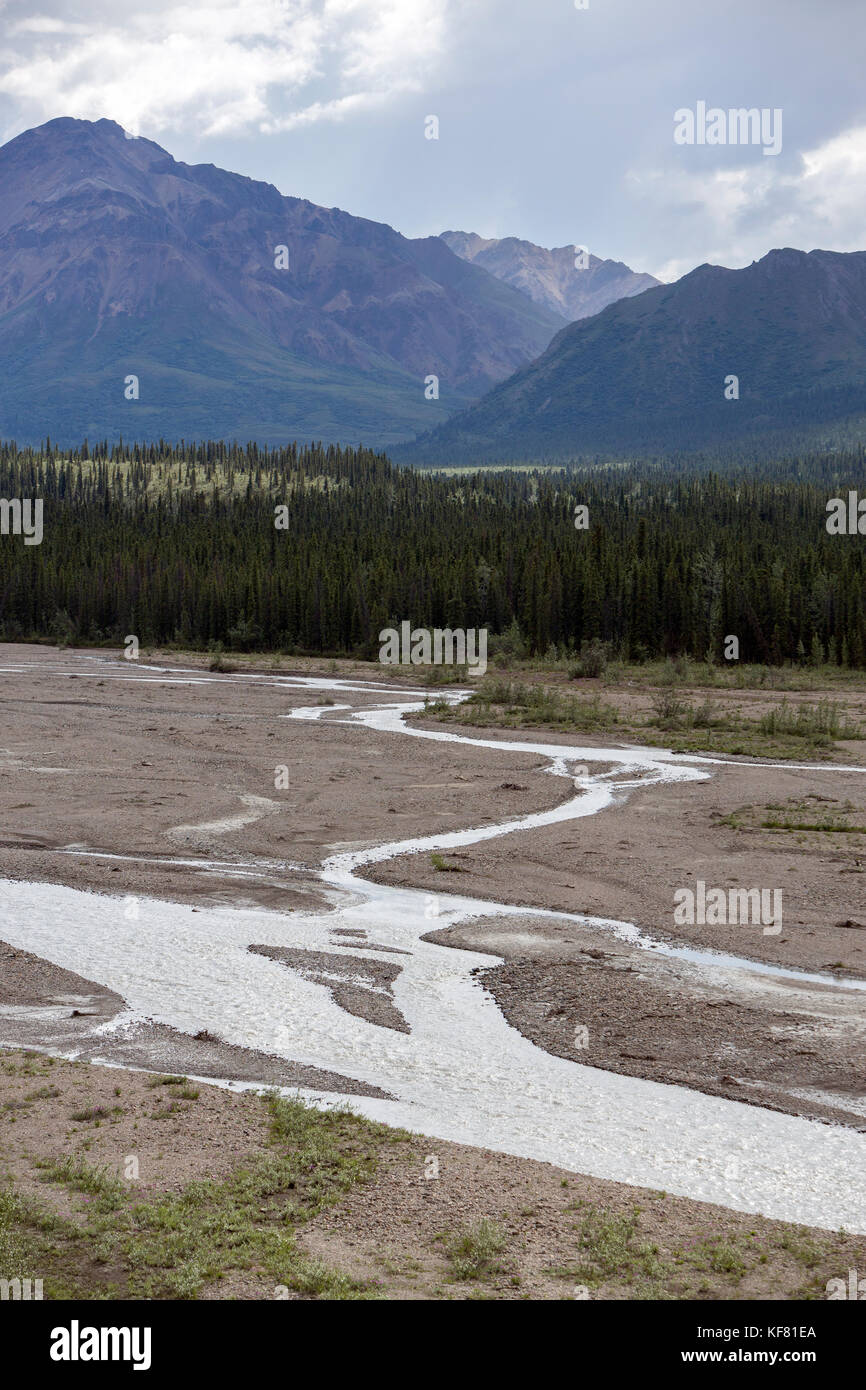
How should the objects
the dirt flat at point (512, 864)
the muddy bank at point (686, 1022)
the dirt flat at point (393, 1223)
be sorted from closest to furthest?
1. the dirt flat at point (393, 1223)
2. the muddy bank at point (686, 1022)
3. the dirt flat at point (512, 864)

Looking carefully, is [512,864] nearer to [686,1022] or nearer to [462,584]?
[686,1022]

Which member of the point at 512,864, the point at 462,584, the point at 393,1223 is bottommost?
the point at 393,1223

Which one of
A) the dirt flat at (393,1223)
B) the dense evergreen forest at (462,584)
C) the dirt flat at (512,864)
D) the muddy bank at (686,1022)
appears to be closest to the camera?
the dirt flat at (393,1223)

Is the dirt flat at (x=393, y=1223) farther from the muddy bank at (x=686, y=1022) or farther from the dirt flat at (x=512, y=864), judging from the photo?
the muddy bank at (x=686, y=1022)

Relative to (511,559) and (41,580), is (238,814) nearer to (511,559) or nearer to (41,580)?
(511,559)

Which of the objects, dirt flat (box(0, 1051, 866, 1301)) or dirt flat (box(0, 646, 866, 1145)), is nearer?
dirt flat (box(0, 1051, 866, 1301))

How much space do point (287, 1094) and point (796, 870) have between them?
1382 cm

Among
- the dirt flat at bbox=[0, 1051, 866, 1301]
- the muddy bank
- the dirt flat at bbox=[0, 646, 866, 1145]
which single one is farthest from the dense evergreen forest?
the dirt flat at bbox=[0, 1051, 866, 1301]

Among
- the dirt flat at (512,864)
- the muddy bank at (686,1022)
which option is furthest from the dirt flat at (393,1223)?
the muddy bank at (686,1022)

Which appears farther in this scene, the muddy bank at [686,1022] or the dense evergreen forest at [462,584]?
the dense evergreen forest at [462,584]

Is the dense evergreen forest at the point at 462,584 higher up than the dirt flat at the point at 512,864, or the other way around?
the dense evergreen forest at the point at 462,584

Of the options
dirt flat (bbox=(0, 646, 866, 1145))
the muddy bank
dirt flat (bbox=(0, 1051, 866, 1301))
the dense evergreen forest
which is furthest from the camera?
the dense evergreen forest

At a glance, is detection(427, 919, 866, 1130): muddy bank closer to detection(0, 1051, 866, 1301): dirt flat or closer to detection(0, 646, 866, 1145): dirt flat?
detection(0, 646, 866, 1145): dirt flat

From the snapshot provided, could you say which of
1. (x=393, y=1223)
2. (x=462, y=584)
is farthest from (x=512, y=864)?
(x=462, y=584)
